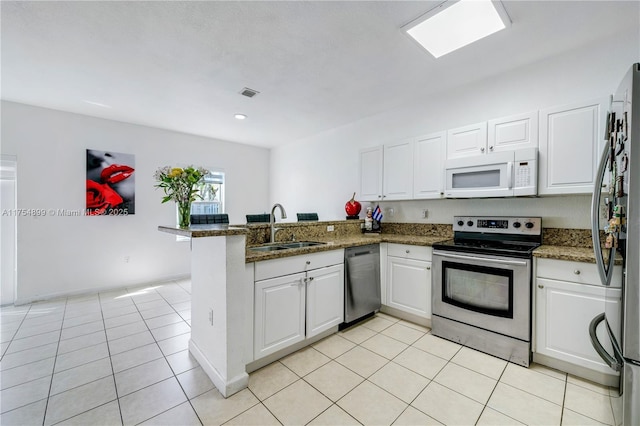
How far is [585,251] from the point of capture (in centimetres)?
212

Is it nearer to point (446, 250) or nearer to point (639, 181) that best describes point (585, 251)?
point (446, 250)

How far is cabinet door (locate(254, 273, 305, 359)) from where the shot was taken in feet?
6.68

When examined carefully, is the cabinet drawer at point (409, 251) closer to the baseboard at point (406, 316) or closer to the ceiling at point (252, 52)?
the baseboard at point (406, 316)

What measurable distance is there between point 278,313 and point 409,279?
147 cm

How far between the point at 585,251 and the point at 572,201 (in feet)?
1.74

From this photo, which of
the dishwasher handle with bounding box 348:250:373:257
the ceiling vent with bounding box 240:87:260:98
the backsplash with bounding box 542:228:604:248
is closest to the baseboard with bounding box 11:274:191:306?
the ceiling vent with bounding box 240:87:260:98

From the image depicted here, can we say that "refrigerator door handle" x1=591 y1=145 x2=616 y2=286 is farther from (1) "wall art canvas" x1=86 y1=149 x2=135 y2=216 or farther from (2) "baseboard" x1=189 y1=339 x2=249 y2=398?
(1) "wall art canvas" x1=86 y1=149 x2=135 y2=216

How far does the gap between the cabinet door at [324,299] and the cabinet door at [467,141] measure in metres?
1.68

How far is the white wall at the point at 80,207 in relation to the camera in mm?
3582

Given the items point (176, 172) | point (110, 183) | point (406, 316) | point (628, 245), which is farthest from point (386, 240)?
point (110, 183)

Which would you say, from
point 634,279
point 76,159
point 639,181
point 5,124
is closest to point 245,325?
point 634,279

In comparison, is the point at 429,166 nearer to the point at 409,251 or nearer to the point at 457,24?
the point at 409,251

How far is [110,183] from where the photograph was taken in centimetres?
412

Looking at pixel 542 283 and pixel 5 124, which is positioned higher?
pixel 5 124
